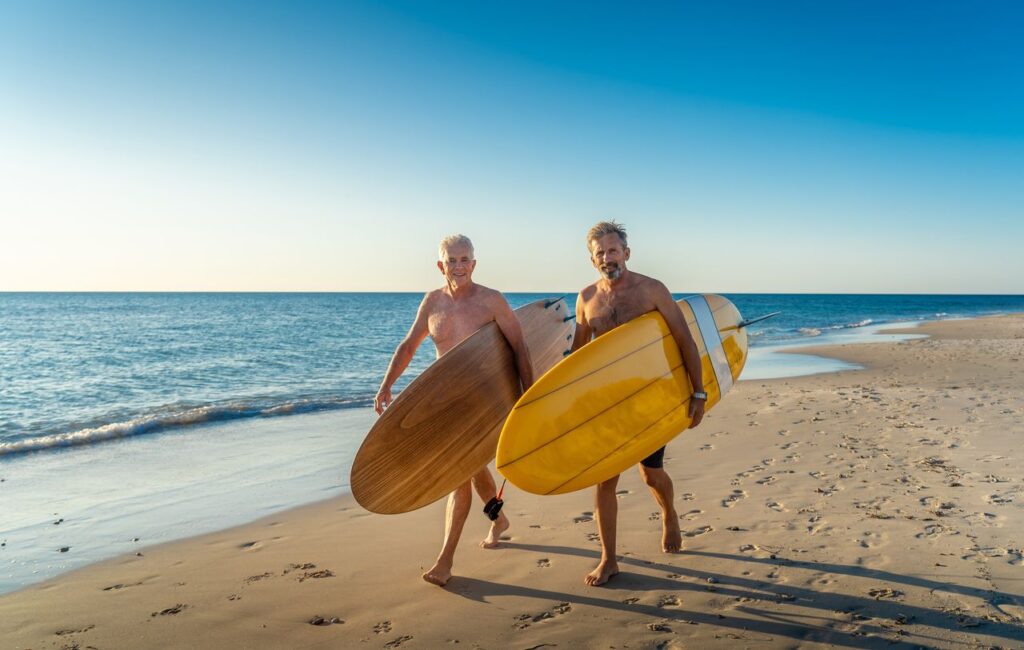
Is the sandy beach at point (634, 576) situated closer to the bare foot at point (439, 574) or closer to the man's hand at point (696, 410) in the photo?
the bare foot at point (439, 574)

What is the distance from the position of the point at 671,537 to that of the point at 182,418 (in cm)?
782

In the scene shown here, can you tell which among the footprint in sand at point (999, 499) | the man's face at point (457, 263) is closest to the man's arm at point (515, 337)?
the man's face at point (457, 263)

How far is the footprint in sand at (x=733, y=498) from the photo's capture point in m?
4.65

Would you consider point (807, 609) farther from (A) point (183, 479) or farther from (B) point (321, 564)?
(A) point (183, 479)

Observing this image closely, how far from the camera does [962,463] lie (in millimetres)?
5477

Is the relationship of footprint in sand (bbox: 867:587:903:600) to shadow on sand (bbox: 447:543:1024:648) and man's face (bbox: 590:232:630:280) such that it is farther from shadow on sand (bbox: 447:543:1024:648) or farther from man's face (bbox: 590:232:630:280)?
man's face (bbox: 590:232:630:280)

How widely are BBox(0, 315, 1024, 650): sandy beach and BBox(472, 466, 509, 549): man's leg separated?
0.08 m

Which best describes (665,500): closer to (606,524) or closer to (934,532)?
(606,524)

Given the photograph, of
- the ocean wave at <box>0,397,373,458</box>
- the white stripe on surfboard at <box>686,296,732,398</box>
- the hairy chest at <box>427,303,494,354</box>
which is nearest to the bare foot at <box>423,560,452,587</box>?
the hairy chest at <box>427,303,494,354</box>

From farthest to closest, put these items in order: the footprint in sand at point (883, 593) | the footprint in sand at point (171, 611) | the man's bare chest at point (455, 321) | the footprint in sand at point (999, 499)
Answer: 1. the footprint in sand at point (999, 499)
2. the man's bare chest at point (455, 321)
3. the footprint in sand at point (171, 611)
4. the footprint in sand at point (883, 593)

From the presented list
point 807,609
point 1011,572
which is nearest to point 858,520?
point 1011,572

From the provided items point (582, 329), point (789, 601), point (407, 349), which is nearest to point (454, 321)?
point (407, 349)

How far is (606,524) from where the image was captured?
339 cm

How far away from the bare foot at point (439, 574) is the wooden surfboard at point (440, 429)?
1.15 ft
